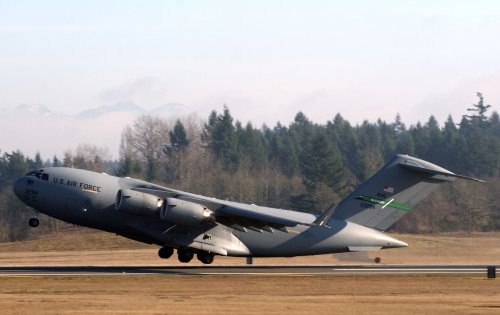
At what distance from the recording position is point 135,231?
37781mm

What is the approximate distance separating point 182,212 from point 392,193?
8.69 m

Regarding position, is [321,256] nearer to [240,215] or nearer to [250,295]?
[240,215]

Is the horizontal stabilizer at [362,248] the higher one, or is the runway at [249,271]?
the horizontal stabilizer at [362,248]

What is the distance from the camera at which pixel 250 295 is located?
28.0 metres

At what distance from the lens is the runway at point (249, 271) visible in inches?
1407

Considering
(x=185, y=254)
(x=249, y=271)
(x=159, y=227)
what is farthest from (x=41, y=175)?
(x=249, y=271)

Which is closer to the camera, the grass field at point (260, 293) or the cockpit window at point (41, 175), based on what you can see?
the grass field at point (260, 293)

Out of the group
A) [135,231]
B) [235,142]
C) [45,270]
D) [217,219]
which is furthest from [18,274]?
[235,142]

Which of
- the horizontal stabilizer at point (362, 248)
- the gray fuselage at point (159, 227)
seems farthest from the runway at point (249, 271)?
the gray fuselage at point (159, 227)

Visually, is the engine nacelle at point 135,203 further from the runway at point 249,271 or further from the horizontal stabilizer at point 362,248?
the horizontal stabilizer at point 362,248

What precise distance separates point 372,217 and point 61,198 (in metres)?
12.4

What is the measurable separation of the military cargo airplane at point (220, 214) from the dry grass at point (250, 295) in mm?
3813

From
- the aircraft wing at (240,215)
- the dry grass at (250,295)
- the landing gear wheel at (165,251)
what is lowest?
the dry grass at (250,295)

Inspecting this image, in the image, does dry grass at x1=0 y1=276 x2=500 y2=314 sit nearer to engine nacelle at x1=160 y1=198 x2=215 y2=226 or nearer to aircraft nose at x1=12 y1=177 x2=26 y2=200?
engine nacelle at x1=160 y1=198 x2=215 y2=226
